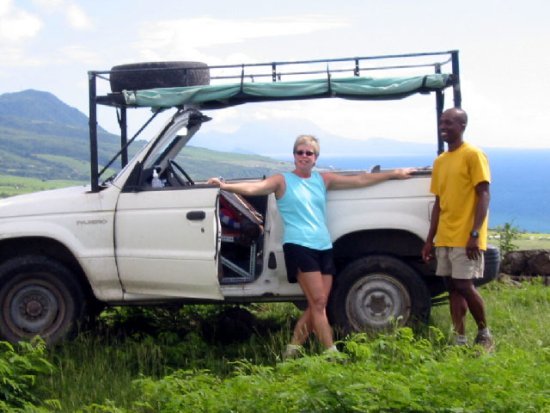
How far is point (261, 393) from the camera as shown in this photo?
528 centimetres

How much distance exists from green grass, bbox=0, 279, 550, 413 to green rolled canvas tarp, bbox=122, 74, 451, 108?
201 cm

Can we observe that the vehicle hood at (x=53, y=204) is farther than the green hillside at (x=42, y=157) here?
No

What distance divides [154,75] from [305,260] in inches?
89.1

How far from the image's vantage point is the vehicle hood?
7793 mm

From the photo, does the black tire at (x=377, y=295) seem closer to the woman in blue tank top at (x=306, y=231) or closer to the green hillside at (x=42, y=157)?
the woman in blue tank top at (x=306, y=231)

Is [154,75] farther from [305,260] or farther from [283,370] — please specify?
[283,370]

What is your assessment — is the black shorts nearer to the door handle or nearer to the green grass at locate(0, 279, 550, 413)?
the green grass at locate(0, 279, 550, 413)

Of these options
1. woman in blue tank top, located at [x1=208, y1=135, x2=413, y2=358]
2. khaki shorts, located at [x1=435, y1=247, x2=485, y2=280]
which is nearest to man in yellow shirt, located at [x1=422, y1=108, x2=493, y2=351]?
khaki shorts, located at [x1=435, y1=247, x2=485, y2=280]

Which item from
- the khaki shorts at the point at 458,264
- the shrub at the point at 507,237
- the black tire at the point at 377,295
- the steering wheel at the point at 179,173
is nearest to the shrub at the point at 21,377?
the steering wheel at the point at 179,173

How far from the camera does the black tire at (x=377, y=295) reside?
24.4 ft

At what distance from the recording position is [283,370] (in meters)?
5.56

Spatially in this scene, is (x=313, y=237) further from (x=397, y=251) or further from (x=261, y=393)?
(x=261, y=393)

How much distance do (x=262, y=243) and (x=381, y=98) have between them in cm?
159

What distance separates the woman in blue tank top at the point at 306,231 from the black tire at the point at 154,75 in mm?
1206
